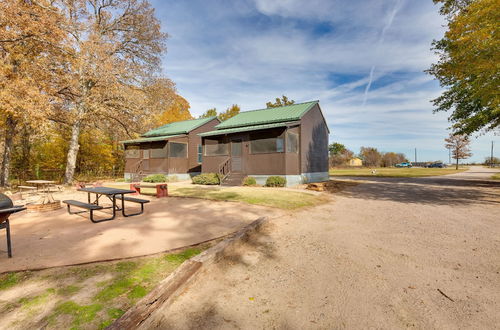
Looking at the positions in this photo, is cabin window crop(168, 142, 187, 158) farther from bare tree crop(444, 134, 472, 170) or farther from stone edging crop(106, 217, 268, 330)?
bare tree crop(444, 134, 472, 170)

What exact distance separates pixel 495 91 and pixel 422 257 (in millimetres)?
9790

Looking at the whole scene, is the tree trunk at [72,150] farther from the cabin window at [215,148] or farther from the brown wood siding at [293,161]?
the brown wood siding at [293,161]

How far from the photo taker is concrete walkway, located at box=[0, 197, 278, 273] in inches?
147

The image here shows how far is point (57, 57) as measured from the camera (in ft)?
44.5

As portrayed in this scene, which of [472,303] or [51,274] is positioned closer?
[472,303]

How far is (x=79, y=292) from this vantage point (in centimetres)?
261

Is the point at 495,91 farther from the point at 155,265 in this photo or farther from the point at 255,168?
the point at 155,265

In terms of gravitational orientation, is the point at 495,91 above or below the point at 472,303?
above

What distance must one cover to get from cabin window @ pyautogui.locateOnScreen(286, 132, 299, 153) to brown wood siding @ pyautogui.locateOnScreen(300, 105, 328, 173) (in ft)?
1.31

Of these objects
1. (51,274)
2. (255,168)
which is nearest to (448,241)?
(51,274)

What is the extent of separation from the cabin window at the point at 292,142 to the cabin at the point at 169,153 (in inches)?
399

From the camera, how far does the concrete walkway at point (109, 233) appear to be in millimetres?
3723

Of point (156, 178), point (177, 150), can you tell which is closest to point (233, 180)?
point (156, 178)

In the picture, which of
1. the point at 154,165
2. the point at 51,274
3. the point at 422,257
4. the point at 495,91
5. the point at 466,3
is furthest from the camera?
the point at 154,165
